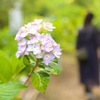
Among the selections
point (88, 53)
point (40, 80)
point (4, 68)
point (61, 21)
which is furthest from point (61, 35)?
point (40, 80)

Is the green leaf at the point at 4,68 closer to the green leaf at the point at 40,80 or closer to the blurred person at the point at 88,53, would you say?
the green leaf at the point at 40,80

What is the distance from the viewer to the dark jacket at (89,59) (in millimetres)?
4301

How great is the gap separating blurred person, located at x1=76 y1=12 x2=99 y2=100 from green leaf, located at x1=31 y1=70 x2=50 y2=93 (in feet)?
10.1

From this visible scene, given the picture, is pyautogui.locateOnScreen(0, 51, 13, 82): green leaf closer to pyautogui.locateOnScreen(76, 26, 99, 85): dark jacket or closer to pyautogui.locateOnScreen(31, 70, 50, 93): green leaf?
pyautogui.locateOnScreen(31, 70, 50, 93): green leaf

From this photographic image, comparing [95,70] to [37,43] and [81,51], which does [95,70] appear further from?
[37,43]

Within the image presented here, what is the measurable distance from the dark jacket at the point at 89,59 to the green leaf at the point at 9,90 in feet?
10.5

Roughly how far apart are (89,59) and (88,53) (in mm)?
98

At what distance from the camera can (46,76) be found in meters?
1.19

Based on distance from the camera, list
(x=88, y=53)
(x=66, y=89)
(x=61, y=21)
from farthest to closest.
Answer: (x=61, y=21) < (x=66, y=89) < (x=88, y=53)

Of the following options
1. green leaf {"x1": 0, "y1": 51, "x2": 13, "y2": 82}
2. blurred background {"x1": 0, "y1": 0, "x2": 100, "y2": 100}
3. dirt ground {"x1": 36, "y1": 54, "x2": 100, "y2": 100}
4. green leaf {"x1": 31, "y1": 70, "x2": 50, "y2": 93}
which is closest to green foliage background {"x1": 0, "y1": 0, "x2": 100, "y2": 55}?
blurred background {"x1": 0, "y1": 0, "x2": 100, "y2": 100}

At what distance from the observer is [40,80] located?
1167mm

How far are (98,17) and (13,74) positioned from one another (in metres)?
8.78

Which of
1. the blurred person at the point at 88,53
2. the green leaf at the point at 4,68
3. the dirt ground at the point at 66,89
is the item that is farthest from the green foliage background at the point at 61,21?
the green leaf at the point at 4,68

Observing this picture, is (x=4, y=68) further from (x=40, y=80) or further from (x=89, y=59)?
(x=89, y=59)
